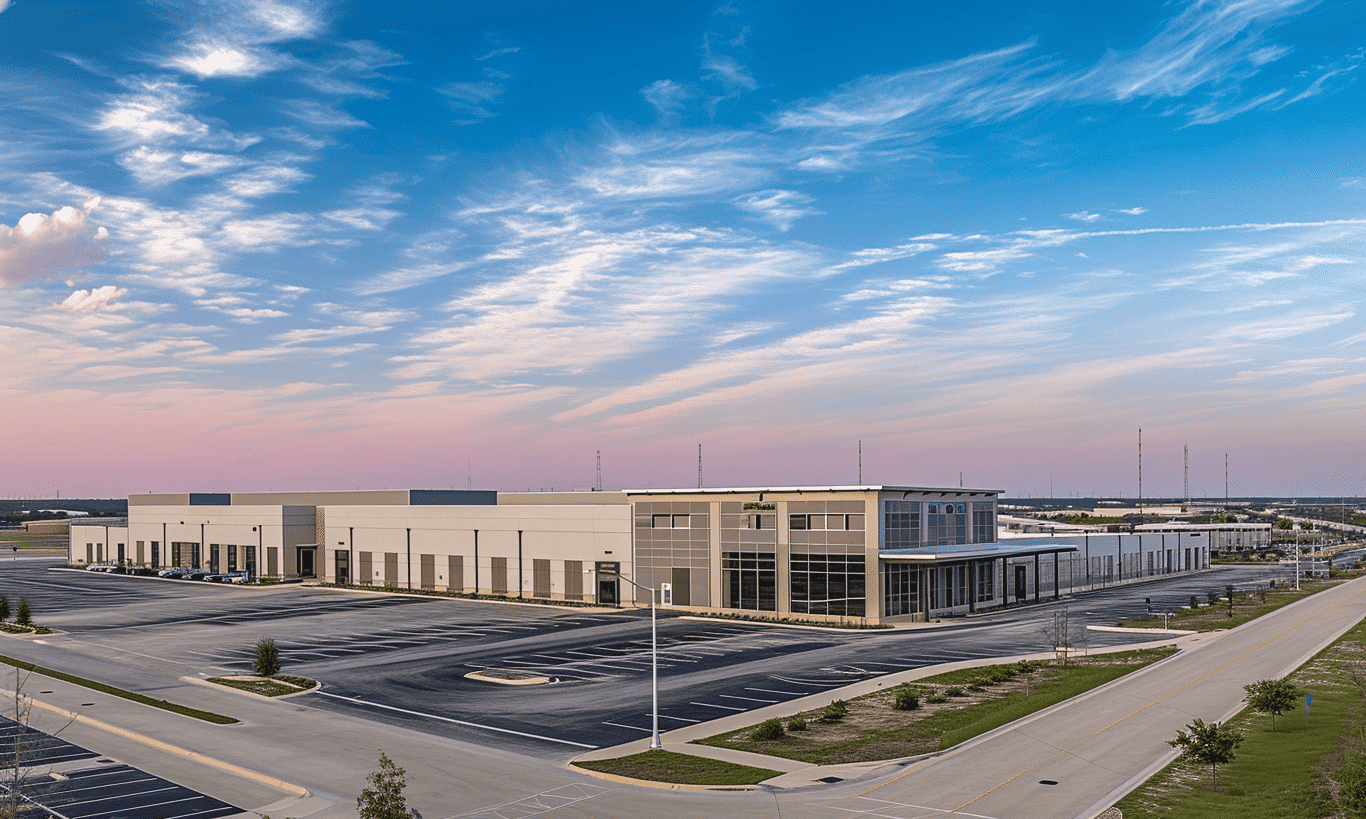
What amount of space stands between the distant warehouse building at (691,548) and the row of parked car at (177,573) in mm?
3775

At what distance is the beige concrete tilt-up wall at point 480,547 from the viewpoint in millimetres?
93312

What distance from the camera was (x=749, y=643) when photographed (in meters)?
64.1

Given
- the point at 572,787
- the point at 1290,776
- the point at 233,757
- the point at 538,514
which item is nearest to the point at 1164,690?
the point at 1290,776

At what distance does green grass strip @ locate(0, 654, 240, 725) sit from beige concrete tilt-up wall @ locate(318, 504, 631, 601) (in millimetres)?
46596

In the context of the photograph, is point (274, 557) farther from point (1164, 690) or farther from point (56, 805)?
point (1164, 690)

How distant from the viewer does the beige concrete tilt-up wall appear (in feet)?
306

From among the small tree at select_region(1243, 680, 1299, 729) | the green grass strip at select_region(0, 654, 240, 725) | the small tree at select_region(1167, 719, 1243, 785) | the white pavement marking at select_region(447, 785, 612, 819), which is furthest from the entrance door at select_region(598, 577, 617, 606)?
the small tree at select_region(1167, 719, 1243, 785)

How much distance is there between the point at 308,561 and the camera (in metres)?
124

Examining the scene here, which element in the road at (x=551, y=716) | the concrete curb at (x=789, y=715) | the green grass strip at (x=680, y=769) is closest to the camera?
the road at (x=551, y=716)

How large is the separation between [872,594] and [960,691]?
28132 mm

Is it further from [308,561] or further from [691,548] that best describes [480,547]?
[308,561]

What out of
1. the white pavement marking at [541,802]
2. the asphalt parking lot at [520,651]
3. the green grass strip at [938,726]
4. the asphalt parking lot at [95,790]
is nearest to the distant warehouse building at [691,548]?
the asphalt parking lot at [520,651]

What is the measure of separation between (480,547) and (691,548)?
2874cm

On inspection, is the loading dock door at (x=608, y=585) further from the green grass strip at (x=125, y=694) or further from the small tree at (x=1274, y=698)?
the small tree at (x=1274, y=698)
